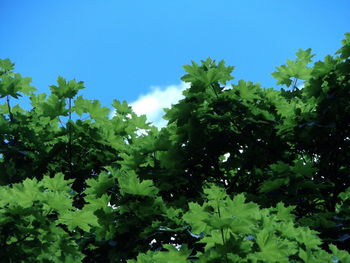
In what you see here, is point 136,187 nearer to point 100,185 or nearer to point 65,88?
point 100,185

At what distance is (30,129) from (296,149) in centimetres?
478

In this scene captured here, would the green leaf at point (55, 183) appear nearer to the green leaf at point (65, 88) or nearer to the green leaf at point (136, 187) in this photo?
the green leaf at point (136, 187)

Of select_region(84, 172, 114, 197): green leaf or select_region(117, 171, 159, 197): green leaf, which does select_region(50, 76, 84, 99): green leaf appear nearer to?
select_region(84, 172, 114, 197): green leaf

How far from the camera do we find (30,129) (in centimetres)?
710

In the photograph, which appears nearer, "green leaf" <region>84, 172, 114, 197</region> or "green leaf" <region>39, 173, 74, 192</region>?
"green leaf" <region>39, 173, 74, 192</region>

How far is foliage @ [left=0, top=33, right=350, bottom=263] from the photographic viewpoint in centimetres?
395

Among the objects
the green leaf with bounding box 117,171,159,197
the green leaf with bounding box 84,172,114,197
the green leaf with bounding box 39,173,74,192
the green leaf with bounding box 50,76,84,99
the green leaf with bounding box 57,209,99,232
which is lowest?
the green leaf with bounding box 57,209,99,232

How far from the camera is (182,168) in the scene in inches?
232

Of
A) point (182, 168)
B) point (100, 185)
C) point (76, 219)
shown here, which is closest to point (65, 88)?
point (100, 185)

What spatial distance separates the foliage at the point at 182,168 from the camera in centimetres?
395

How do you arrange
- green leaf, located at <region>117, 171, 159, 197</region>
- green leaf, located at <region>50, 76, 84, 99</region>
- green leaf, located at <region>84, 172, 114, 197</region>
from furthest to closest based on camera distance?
green leaf, located at <region>50, 76, 84, 99</region>, green leaf, located at <region>84, 172, 114, 197</region>, green leaf, located at <region>117, 171, 159, 197</region>

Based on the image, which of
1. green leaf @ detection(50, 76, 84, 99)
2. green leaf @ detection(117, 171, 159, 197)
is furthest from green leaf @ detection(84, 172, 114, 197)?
green leaf @ detection(50, 76, 84, 99)

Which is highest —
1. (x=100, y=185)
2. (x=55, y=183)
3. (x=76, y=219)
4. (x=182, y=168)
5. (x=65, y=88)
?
(x=65, y=88)

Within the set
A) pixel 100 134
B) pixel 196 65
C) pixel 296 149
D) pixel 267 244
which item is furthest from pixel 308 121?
pixel 100 134
